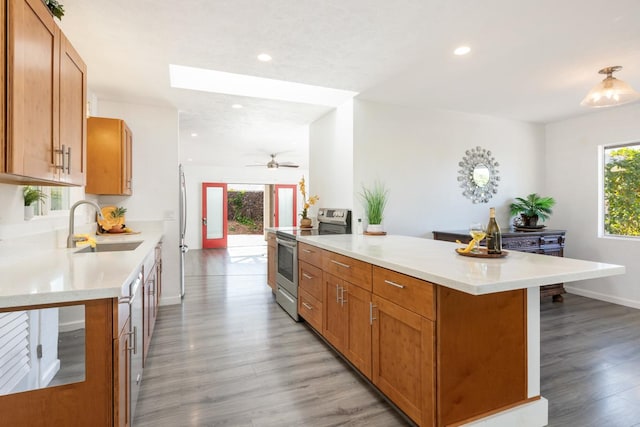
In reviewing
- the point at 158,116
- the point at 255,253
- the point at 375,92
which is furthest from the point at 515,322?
the point at 255,253

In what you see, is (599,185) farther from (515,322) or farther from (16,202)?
(16,202)

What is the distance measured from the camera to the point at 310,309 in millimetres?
3043

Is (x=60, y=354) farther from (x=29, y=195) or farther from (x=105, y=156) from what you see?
(x=105, y=156)

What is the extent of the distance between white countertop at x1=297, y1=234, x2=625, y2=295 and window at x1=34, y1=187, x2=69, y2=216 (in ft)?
7.22

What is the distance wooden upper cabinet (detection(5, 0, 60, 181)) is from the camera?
1.18 m

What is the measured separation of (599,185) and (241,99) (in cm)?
480

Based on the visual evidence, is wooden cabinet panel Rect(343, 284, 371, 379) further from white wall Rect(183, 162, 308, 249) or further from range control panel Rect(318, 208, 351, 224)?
white wall Rect(183, 162, 308, 249)

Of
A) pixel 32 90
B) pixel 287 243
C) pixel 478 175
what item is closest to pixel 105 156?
pixel 287 243

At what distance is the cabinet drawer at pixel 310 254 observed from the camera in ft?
9.40

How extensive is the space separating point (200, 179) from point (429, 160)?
6916 millimetres

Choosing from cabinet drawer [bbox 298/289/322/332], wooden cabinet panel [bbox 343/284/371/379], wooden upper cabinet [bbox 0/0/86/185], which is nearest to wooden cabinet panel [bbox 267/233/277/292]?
cabinet drawer [bbox 298/289/322/332]

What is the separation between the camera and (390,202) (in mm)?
4023

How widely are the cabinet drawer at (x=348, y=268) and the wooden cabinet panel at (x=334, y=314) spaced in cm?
6

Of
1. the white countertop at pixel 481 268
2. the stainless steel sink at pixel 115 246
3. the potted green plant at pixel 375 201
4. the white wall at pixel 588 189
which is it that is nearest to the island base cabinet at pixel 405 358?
the white countertop at pixel 481 268
